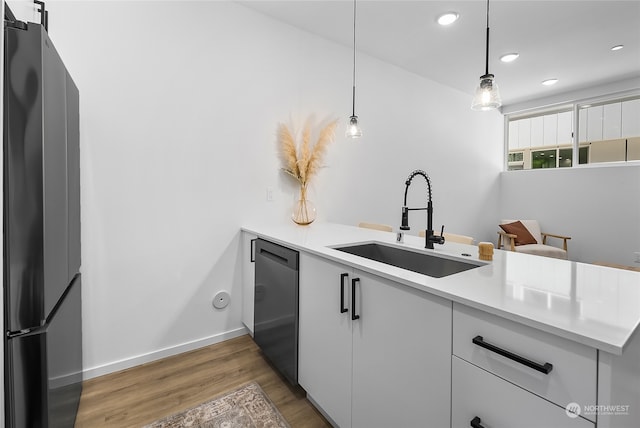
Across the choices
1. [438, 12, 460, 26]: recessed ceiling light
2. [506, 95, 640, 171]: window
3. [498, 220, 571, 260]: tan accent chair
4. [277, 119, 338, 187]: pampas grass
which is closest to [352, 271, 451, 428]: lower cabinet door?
[277, 119, 338, 187]: pampas grass

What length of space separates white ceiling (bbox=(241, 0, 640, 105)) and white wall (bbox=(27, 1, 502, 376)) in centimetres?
32

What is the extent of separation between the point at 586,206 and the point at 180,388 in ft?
17.7

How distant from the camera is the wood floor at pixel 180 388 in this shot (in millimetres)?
1609

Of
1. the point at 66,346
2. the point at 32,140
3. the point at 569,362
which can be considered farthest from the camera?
the point at 66,346

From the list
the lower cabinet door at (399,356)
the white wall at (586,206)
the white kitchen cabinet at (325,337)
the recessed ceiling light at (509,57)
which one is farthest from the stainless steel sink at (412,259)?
the white wall at (586,206)

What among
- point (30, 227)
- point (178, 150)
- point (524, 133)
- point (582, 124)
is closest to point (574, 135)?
point (582, 124)

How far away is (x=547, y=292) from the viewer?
936 millimetres

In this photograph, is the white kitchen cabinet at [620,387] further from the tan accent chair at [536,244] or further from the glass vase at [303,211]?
the tan accent chair at [536,244]

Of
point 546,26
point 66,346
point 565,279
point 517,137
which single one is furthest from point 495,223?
point 66,346

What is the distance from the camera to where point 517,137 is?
17.2ft

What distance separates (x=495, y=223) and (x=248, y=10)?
469cm

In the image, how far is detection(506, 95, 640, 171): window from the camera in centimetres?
421

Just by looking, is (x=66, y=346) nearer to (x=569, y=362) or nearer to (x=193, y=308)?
(x=193, y=308)

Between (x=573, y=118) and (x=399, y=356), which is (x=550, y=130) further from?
(x=399, y=356)
